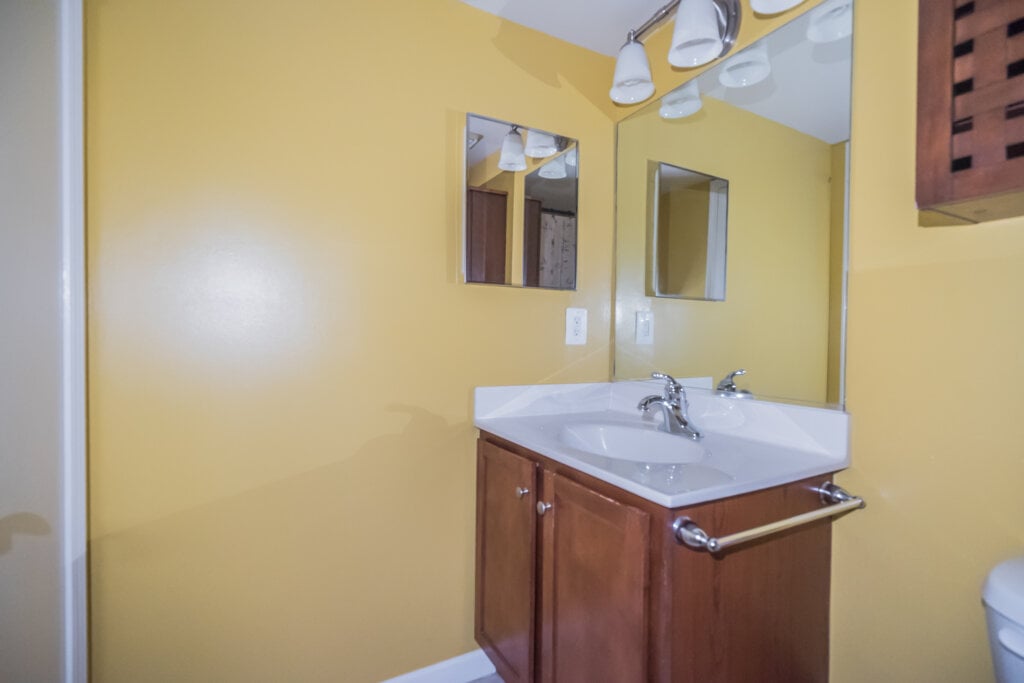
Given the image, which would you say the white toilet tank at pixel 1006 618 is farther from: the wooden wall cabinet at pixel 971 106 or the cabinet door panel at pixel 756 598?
the wooden wall cabinet at pixel 971 106

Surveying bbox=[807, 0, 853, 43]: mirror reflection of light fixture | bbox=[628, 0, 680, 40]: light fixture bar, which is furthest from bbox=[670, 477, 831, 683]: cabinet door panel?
bbox=[628, 0, 680, 40]: light fixture bar

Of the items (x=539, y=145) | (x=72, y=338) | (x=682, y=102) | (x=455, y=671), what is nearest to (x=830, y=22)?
(x=682, y=102)

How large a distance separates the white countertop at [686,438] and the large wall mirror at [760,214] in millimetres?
89

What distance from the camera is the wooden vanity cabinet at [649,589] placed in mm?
813

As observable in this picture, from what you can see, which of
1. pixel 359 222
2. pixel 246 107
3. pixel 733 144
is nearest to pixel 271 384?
pixel 359 222

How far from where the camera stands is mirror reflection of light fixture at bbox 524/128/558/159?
1.54 meters

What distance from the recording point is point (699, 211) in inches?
59.6

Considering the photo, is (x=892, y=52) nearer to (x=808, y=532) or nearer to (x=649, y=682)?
(x=808, y=532)

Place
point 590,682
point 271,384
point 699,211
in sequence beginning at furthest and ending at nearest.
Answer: point 699,211
point 271,384
point 590,682

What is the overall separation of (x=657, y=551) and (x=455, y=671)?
1033mm

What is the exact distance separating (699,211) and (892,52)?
61 centimetres

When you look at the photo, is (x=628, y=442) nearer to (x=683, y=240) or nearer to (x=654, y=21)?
(x=683, y=240)

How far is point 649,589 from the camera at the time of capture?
0.82 metres

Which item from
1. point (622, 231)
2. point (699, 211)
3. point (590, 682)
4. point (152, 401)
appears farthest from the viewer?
point (622, 231)
